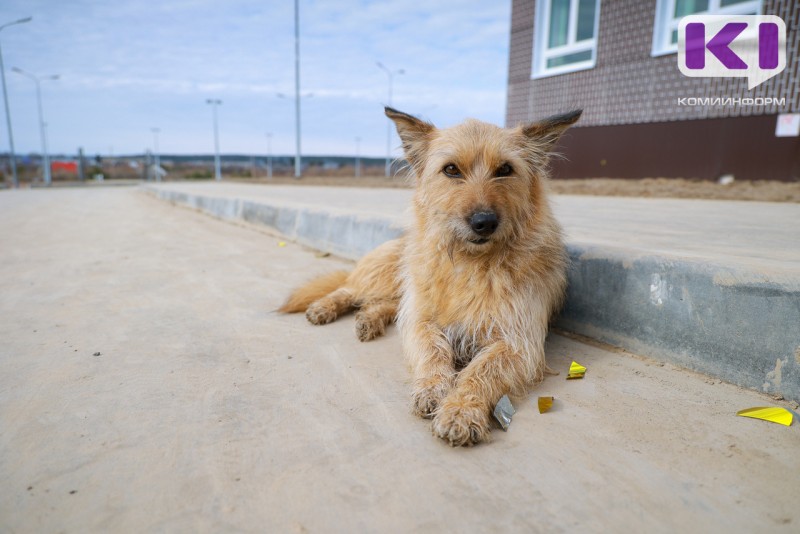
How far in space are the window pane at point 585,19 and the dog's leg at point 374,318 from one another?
1235cm

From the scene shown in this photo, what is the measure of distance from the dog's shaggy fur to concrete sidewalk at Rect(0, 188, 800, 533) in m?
0.18

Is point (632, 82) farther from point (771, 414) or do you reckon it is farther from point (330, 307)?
point (771, 414)

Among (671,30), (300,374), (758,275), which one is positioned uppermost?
(671,30)

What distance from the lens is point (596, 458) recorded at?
165 centimetres

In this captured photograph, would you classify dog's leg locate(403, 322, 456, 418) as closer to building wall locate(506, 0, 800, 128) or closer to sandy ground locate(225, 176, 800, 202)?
sandy ground locate(225, 176, 800, 202)

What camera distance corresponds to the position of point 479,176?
2.61 meters

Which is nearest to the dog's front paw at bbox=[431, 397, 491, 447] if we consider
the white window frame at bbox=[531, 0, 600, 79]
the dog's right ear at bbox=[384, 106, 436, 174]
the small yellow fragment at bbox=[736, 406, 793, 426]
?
the small yellow fragment at bbox=[736, 406, 793, 426]

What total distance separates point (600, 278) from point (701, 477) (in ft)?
4.90

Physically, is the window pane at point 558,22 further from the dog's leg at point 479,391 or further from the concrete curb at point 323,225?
the dog's leg at point 479,391

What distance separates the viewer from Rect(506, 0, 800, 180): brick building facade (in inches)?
377

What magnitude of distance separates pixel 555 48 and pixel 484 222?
43.5 ft

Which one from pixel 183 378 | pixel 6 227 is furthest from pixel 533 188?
pixel 6 227

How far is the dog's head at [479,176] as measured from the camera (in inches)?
93.7

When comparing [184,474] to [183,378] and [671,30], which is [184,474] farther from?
[671,30]
